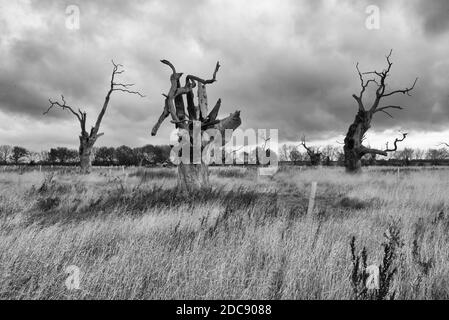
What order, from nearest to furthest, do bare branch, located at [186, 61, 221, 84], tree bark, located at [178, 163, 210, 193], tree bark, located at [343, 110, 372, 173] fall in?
tree bark, located at [178, 163, 210, 193] → bare branch, located at [186, 61, 221, 84] → tree bark, located at [343, 110, 372, 173]

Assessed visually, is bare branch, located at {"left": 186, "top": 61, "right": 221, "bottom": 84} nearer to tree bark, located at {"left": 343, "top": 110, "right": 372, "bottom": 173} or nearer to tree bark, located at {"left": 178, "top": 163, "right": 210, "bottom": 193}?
tree bark, located at {"left": 178, "top": 163, "right": 210, "bottom": 193}

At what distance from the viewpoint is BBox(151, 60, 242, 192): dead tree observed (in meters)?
9.51

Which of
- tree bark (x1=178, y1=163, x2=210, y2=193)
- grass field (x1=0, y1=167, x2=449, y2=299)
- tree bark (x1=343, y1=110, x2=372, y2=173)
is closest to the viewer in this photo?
grass field (x1=0, y1=167, x2=449, y2=299)

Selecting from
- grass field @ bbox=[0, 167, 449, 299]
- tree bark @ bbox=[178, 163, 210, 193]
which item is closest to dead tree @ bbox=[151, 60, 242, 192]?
tree bark @ bbox=[178, 163, 210, 193]

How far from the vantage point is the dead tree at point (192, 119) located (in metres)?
9.51

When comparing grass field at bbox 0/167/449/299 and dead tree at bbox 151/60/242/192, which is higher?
dead tree at bbox 151/60/242/192

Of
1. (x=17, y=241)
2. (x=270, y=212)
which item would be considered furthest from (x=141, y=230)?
(x=270, y=212)

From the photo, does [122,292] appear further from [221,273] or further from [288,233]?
[288,233]

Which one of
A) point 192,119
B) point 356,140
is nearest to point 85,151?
point 192,119

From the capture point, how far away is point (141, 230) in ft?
15.2

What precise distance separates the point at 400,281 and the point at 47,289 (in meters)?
3.17
